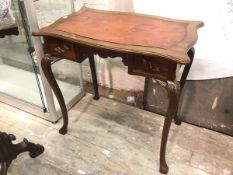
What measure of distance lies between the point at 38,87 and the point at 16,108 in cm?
32

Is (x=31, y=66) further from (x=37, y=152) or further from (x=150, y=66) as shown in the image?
(x=150, y=66)

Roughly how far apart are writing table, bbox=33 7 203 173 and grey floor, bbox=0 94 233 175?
176 mm

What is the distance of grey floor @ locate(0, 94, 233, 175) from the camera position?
4.46 ft

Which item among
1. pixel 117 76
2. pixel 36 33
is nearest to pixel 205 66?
pixel 117 76

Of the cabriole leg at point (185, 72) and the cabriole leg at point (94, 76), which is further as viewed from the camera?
the cabriole leg at point (94, 76)

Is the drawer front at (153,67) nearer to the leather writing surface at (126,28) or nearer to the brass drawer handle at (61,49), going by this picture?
the leather writing surface at (126,28)

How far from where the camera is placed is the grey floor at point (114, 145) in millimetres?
1360

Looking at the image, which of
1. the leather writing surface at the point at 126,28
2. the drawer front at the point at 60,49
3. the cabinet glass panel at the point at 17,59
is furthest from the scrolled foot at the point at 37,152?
the leather writing surface at the point at 126,28

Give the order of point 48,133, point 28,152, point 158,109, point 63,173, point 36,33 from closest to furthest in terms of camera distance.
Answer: point 36,33, point 63,173, point 28,152, point 48,133, point 158,109

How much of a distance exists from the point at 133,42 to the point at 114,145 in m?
0.71

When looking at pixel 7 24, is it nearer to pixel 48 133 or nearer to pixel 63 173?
pixel 48 133

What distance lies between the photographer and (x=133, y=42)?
1.04 metres

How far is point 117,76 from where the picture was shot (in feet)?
6.19

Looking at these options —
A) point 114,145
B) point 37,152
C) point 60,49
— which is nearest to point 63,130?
point 37,152
